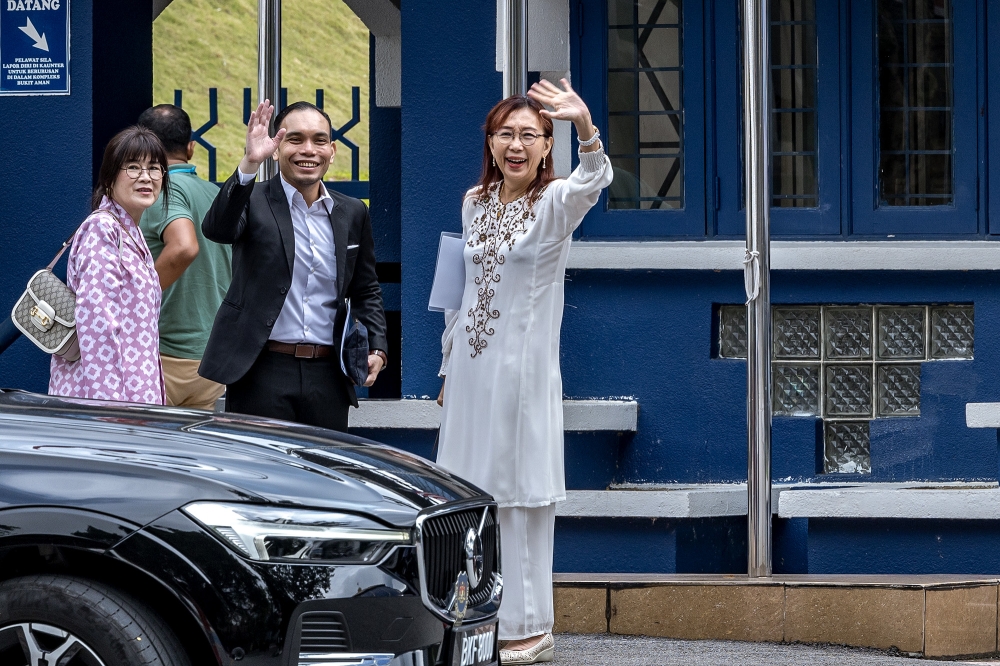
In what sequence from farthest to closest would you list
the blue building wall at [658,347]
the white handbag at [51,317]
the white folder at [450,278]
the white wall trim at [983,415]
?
the blue building wall at [658,347]
the white wall trim at [983,415]
the white folder at [450,278]
the white handbag at [51,317]

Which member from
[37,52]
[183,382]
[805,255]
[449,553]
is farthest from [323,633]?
[37,52]

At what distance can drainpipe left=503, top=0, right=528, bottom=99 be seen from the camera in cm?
642

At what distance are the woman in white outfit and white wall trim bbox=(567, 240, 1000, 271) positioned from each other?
1939mm

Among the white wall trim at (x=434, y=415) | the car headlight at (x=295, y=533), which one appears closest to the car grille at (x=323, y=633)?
the car headlight at (x=295, y=533)

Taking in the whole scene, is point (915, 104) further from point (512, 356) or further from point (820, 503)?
point (512, 356)

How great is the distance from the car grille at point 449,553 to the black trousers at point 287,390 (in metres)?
1.20

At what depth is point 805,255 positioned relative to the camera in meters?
7.34

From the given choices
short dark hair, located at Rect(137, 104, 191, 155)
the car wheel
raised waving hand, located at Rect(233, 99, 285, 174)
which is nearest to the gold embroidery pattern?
raised waving hand, located at Rect(233, 99, 285, 174)

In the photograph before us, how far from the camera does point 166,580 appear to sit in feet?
11.7

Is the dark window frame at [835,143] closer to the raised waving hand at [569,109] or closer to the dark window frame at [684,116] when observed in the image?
the dark window frame at [684,116]

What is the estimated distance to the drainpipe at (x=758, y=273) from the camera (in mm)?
6270

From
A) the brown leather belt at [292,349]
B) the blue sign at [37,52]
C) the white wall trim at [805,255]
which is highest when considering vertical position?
the blue sign at [37,52]

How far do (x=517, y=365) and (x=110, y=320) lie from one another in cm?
136

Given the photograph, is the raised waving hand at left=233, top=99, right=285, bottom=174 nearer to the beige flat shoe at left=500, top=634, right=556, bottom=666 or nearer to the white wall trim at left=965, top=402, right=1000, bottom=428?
the beige flat shoe at left=500, top=634, right=556, bottom=666
